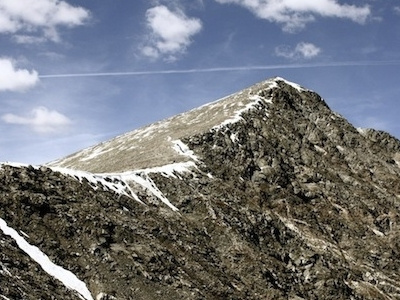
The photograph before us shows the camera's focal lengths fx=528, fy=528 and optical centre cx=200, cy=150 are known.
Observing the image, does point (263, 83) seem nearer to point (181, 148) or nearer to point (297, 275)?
point (181, 148)

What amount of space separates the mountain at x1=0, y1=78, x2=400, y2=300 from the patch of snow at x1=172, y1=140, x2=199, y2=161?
148mm

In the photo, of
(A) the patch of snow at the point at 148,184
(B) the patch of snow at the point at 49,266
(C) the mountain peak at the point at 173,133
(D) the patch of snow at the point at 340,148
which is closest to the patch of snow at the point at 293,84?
(C) the mountain peak at the point at 173,133

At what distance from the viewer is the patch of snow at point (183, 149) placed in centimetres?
7009

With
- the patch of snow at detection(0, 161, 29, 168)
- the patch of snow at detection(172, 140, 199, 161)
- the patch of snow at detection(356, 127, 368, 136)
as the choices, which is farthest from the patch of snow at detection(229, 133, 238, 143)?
the patch of snow at detection(0, 161, 29, 168)

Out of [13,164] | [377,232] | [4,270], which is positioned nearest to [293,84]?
[377,232]

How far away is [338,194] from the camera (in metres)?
77.8

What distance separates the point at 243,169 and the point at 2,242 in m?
42.5

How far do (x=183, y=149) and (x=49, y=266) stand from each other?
36.0 meters

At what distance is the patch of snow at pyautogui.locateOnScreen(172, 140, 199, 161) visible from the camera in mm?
70088

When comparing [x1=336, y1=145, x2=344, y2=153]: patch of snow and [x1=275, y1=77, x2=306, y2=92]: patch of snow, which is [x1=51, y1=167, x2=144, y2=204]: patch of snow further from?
[x1=275, y1=77, x2=306, y2=92]: patch of snow

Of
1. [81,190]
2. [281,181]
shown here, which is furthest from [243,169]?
[81,190]

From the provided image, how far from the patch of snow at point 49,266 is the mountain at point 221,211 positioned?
11cm

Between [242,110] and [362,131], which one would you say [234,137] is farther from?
[362,131]

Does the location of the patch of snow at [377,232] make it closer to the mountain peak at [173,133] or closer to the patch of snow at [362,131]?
the mountain peak at [173,133]
